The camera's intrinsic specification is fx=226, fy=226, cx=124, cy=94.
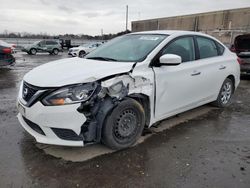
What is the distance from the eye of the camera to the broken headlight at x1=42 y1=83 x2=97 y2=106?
2.70m

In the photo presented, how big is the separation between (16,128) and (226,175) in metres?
3.27

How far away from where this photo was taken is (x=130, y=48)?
3852mm

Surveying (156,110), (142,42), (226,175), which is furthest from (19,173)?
(142,42)

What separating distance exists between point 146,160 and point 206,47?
2747 mm

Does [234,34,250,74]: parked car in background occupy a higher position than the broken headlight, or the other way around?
[234,34,250,74]: parked car in background

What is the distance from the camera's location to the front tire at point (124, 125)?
9.62ft

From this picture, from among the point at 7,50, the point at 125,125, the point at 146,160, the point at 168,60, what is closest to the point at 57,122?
the point at 125,125

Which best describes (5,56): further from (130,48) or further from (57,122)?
(57,122)

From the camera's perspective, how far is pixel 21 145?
3.28 meters

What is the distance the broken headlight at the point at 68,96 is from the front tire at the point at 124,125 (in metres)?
0.43

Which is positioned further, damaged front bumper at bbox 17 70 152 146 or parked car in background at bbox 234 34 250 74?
parked car in background at bbox 234 34 250 74

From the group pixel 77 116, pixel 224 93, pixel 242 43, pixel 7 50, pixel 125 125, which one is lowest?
pixel 125 125

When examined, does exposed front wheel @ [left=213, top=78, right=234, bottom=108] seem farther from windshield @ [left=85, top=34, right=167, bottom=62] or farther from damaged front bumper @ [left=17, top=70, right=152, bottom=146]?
damaged front bumper @ [left=17, top=70, right=152, bottom=146]

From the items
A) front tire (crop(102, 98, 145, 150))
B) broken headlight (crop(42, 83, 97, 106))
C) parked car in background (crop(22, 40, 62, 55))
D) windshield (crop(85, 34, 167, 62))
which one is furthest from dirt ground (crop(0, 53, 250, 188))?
parked car in background (crop(22, 40, 62, 55))
